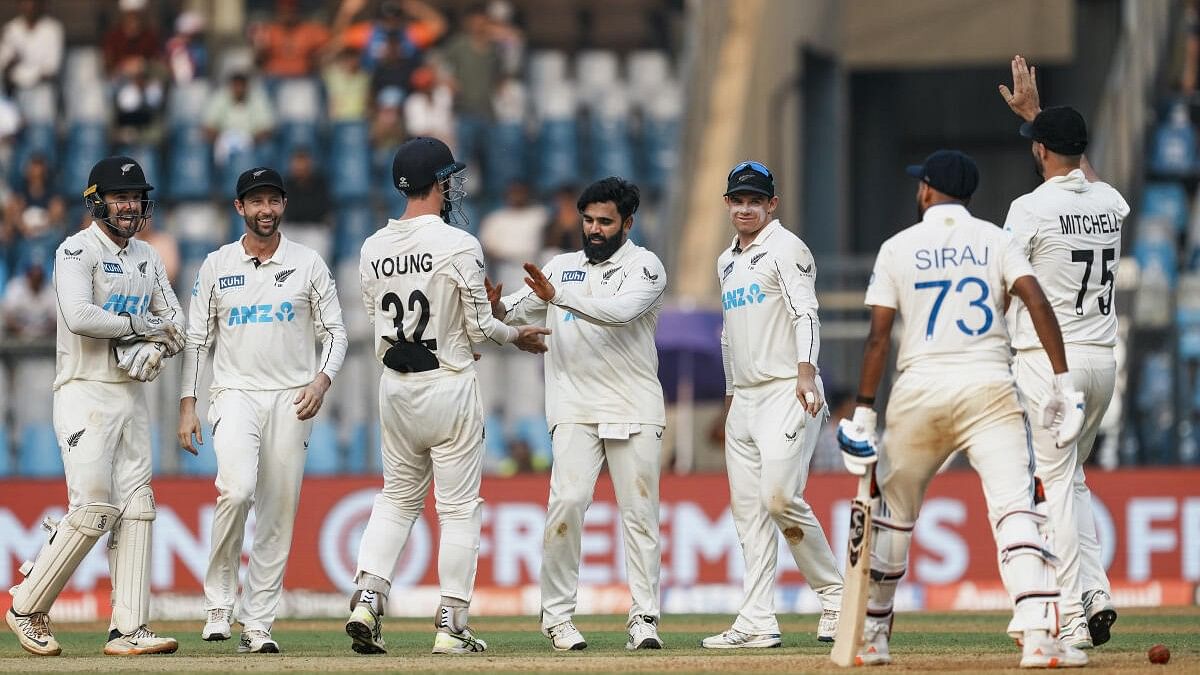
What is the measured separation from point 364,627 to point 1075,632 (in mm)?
3566

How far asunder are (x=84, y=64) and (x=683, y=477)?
11.7 metres

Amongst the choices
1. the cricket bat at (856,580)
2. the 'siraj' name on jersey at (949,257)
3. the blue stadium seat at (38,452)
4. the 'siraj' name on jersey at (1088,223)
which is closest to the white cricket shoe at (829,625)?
the cricket bat at (856,580)

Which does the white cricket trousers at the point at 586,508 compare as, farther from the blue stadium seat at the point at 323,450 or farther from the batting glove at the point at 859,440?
the blue stadium seat at the point at 323,450

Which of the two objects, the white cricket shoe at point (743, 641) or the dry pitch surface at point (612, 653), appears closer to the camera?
the dry pitch surface at point (612, 653)

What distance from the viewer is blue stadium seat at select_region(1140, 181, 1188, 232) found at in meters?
20.9

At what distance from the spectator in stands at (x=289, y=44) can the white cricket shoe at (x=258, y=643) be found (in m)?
13.6

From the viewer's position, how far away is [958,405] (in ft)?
28.0

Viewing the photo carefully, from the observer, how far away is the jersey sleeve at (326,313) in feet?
34.8

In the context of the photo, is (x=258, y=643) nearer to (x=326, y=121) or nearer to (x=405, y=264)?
(x=405, y=264)

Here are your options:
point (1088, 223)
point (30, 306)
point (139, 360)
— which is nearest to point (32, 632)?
point (139, 360)

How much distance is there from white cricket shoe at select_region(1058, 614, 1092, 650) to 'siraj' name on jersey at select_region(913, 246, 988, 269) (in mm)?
1921

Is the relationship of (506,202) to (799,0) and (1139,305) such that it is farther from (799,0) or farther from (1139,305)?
(1139,305)

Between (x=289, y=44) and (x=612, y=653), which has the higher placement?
(x=289, y=44)

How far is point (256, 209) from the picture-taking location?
10.5m
